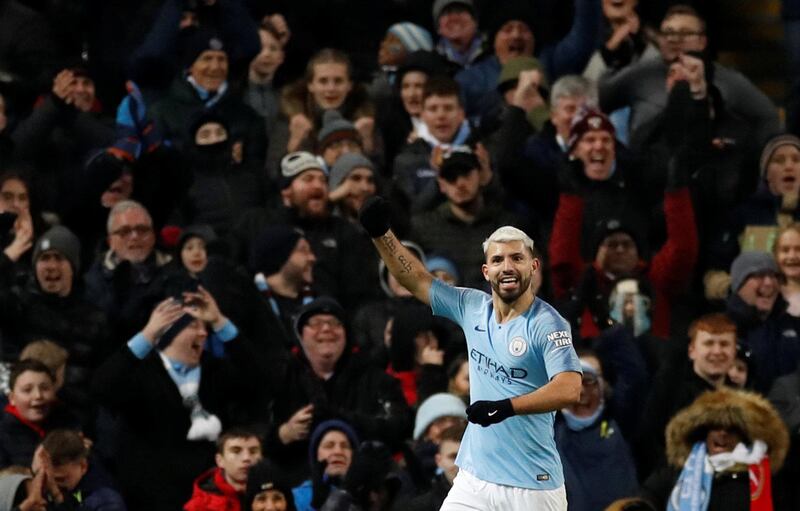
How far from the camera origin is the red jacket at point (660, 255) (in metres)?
14.8

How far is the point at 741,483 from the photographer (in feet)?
42.8

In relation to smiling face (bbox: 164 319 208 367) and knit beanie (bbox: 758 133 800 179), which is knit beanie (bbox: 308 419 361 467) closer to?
smiling face (bbox: 164 319 208 367)

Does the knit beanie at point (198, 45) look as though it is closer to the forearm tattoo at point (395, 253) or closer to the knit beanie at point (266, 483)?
the knit beanie at point (266, 483)

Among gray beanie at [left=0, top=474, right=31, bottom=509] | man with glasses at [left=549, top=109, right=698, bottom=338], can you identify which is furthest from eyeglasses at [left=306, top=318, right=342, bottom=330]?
gray beanie at [left=0, top=474, right=31, bottom=509]

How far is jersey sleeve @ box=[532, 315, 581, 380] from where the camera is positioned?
10469mm

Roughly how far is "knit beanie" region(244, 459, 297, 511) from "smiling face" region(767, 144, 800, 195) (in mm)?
4318

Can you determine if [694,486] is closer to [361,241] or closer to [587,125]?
[587,125]

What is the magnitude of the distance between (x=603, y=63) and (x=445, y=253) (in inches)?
109

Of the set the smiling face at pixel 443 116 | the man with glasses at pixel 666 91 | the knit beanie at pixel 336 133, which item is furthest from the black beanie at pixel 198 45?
the man with glasses at pixel 666 91

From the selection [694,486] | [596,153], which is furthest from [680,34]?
[694,486]

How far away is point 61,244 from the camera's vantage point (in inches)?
574

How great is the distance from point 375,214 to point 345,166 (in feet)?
14.7

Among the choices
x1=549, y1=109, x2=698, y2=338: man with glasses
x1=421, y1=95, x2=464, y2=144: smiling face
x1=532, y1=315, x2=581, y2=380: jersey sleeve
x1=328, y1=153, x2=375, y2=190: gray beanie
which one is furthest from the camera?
x1=421, y1=95, x2=464, y2=144: smiling face

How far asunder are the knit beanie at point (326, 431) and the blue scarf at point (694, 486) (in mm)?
1808
